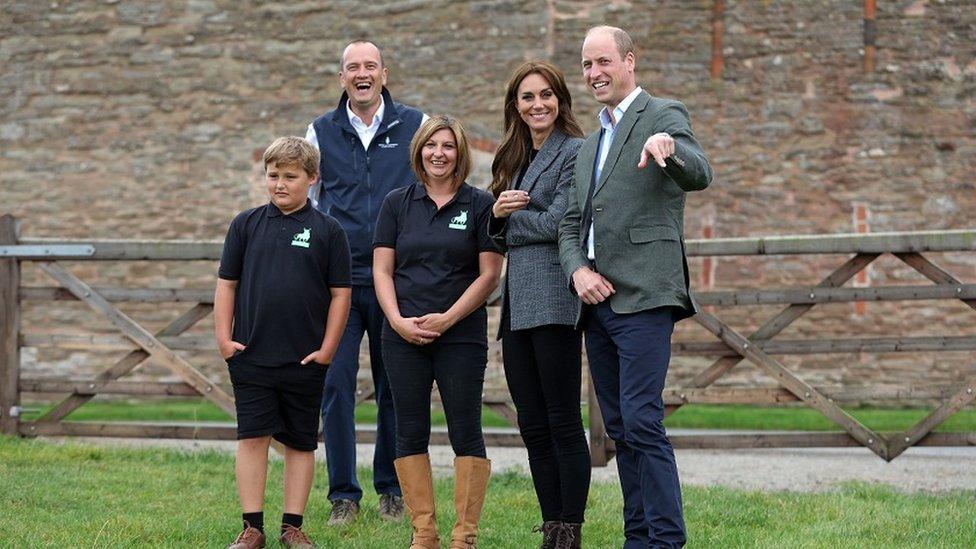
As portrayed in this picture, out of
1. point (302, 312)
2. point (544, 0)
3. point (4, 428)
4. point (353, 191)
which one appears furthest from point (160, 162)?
point (302, 312)

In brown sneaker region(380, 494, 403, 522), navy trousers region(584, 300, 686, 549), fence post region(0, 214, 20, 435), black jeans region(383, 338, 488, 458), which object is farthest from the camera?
fence post region(0, 214, 20, 435)

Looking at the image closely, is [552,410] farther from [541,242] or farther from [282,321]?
[282,321]

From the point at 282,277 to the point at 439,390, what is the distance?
0.69 meters

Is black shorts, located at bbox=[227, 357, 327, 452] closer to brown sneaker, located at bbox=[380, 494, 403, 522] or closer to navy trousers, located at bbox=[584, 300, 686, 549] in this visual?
brown sneaker, located at bbox=[380, 494, 403, 522]

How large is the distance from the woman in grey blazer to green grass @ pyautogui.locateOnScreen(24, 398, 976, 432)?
5.22 meters

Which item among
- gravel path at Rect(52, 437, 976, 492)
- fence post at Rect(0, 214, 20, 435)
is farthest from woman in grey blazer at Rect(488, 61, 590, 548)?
fence post at Rect(0, 214, 20, 435)

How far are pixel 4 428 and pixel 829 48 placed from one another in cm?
754

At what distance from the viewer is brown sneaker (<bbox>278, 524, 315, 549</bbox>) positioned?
4.65 m

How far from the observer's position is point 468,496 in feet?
14.9

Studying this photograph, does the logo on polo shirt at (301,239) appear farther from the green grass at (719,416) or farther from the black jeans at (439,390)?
the green grass at (719,416)

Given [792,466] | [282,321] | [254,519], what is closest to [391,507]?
[254,519]

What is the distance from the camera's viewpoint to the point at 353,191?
5465mm

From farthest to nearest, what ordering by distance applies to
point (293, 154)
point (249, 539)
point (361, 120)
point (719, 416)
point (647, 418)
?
point (719, 416) < point (361, 120) < point (293, 154) < point (249, 539) < point (647, 418)

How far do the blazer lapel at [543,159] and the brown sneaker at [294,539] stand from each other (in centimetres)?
149
